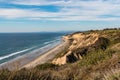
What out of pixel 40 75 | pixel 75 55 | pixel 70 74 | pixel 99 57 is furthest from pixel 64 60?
pixel 40 75

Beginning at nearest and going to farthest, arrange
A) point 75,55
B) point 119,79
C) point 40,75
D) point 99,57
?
1. point 119,79
2. point 40,75
3. point 99,57
4. point 75,55

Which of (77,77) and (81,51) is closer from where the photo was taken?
(77,77)

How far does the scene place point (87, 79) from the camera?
1010 cm

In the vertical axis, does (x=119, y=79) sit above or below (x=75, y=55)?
above

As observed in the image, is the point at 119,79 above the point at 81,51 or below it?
above

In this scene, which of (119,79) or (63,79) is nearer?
(119,79)

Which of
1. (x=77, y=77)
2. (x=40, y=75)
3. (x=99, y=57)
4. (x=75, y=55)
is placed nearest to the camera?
(x=40, y=75)

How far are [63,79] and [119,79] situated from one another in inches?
92.3

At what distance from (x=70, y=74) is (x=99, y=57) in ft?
23.4

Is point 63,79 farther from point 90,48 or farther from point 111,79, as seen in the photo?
point 90,48

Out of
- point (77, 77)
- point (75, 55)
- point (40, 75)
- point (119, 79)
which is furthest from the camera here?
point (75, 55)

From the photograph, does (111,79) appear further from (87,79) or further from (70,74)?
(70,74)

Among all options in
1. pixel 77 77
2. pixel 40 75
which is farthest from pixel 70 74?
pixel 40 75

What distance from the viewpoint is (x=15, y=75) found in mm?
7941
